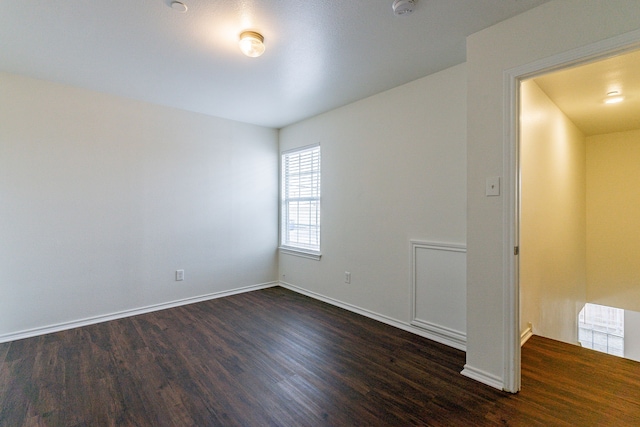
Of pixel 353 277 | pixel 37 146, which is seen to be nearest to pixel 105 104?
pixel 37 146

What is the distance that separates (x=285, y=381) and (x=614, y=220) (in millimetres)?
5348

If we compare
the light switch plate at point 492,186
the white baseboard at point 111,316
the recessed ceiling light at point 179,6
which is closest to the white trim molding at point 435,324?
the light switch plate at point 492,186

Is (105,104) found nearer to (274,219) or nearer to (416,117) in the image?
(274,219)

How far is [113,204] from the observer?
10.9 ft

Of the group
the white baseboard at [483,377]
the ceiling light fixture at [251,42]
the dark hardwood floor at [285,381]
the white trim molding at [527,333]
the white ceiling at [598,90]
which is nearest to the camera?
the dark hardwood floor at [285,381]

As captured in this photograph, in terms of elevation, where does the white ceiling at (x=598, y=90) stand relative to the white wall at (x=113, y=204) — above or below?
above

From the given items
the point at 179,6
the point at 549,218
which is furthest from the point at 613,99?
the point at 179,6

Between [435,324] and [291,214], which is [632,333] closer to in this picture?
[435,324]

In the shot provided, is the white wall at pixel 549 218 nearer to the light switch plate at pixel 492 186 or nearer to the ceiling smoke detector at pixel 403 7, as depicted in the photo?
the light switch plate at pixel 492 186

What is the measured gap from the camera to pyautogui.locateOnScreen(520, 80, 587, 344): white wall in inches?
103

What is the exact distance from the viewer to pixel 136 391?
6.52 ft

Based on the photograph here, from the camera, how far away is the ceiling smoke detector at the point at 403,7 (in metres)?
1.77

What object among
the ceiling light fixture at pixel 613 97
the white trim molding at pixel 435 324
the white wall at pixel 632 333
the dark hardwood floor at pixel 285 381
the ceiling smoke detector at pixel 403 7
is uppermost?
the ceiling smoke detector at pixel 403 7

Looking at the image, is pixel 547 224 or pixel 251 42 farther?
pixel 547 224
